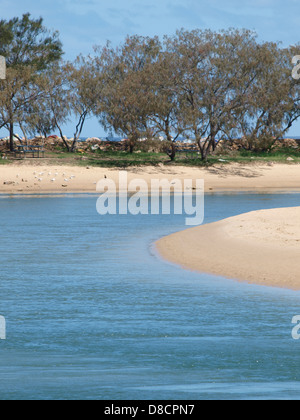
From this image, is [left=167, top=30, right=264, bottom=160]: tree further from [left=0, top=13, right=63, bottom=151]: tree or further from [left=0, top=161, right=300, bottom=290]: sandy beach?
[left=0, top=161, right=300, bottom=290]: sandy beach

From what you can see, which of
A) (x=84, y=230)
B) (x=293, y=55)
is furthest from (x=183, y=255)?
(x=293, y=55)

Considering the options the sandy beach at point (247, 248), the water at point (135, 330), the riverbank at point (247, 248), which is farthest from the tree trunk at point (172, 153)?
the water at point (135, 330)

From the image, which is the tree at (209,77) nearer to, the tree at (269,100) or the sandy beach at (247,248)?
the tree at (269,100)

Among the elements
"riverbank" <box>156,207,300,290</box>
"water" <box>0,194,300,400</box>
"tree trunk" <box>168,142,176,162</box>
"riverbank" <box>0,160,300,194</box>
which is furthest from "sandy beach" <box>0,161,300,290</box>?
"tree trunk" <box>168,142,176,162</box>

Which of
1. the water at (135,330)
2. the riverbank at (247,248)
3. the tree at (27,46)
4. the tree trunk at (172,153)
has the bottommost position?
the water at (135,330)

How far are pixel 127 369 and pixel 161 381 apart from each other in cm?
63

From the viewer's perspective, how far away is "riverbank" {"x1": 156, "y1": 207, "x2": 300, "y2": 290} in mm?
15516

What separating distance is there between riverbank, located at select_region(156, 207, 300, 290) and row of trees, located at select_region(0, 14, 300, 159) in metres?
33.6

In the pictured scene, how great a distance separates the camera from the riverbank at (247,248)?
1552 centimetres

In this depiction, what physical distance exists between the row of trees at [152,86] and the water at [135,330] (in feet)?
122

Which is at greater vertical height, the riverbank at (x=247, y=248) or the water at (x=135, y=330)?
the riverbank at (x=247, y=248)

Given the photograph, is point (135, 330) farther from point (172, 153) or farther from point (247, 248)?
point (172, 153)

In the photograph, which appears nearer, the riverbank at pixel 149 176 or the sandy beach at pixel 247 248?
the sandy beach at pixel 247 248

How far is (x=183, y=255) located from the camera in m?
18.7
